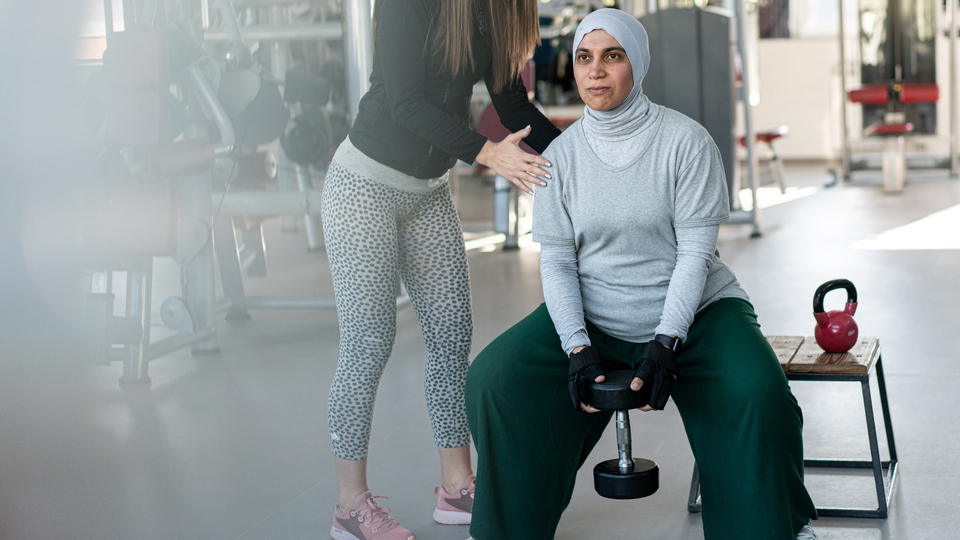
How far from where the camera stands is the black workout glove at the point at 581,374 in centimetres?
158

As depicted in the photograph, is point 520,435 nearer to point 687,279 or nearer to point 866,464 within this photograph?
point 687,279

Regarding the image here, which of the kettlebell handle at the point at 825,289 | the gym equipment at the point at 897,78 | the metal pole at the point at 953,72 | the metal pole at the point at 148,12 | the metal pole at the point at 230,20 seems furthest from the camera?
the gym equipment at the point at 897,78

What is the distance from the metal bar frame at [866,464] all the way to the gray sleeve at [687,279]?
351 mm

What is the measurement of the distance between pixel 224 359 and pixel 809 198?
18.2 feet

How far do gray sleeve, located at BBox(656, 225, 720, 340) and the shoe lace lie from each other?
0.74 meters

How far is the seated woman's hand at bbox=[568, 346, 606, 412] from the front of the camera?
1574 mm

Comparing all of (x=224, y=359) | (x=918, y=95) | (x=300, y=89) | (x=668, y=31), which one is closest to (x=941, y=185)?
(x=918, y=95)

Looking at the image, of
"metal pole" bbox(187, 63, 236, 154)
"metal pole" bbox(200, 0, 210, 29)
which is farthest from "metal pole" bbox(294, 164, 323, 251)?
"metal pole" bbox(200, 0, 210, 29)

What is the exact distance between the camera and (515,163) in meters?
1.72

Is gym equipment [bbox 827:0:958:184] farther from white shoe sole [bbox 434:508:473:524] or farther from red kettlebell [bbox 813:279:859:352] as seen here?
white shoe sole [bbox 434:508:473:524]

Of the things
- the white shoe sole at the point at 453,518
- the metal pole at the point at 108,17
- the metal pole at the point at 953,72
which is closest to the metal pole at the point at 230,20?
the metal pole at the point at 108,17

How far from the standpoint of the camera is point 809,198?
7.41m

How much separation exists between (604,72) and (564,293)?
1.35 feet

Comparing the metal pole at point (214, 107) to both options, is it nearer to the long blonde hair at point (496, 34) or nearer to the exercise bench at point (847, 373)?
the long blonde hair at point (496, 34)
